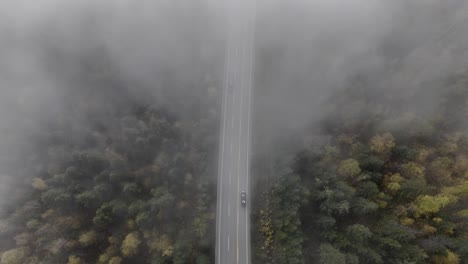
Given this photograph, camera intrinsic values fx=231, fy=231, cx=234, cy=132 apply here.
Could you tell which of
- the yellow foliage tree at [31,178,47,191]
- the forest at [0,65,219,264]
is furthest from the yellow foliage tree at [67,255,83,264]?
the yellow foliage tree at [31,178,47,191]

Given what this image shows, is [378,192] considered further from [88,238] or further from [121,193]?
[88,238]

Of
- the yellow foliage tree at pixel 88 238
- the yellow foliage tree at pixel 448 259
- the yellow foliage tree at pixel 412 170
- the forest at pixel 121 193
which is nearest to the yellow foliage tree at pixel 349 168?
the yellow foliage tree at pixel 412 170

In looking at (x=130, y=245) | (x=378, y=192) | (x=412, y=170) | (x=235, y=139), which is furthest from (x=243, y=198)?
(x=412, y=170)

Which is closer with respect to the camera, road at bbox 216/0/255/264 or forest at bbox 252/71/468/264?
forest at bbox 252/71/468/264

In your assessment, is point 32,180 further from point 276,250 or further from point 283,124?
point 283,124

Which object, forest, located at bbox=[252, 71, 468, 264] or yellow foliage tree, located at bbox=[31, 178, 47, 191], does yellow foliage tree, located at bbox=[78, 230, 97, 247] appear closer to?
yellow foliage tree, located at bbox=[31, 178, 47, 191]

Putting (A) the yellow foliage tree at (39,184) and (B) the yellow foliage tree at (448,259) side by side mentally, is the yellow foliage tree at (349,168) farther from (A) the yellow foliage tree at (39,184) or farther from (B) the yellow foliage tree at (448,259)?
(A) the yellow foliage tree at (39,184)
